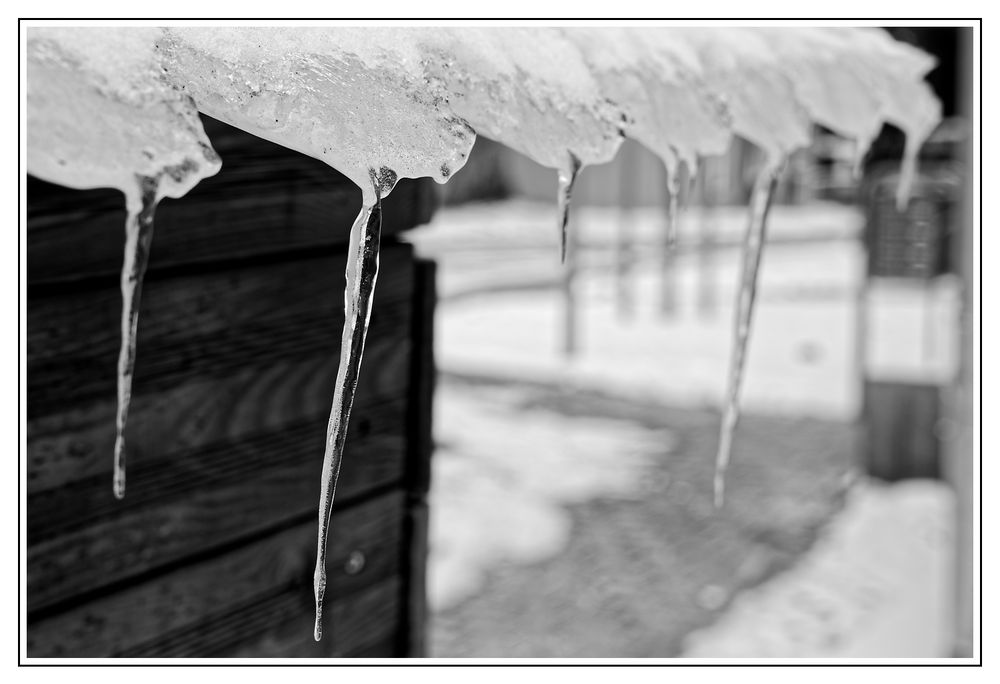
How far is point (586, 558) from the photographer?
13.0 ft

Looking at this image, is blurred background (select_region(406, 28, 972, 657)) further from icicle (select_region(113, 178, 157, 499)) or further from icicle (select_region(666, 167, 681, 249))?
icicle (select_region(113, 178, 157, 499))

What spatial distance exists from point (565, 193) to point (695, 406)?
17.6ft

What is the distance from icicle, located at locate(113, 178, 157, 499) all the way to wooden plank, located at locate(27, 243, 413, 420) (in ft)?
0.16

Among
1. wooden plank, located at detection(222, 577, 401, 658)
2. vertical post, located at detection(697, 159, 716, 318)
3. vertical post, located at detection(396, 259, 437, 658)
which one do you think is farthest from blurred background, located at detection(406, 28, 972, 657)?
vertical post, located at detection(697, 159, 716, 318)

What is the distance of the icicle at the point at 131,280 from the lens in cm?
90

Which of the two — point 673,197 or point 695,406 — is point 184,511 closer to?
point 673,197

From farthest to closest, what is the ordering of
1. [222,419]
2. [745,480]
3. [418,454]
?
[745,480] < [418,454] < [222,419]

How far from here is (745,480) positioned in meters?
4.90

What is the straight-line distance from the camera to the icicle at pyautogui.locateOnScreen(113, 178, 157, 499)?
898 mm

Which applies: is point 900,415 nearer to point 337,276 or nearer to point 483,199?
point 337,276

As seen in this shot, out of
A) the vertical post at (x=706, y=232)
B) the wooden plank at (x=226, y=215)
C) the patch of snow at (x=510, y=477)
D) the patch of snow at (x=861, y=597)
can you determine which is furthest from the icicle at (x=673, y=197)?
the vertical post at (x=706, y=232)

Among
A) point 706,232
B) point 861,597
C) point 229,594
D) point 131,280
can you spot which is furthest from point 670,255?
point 706,232

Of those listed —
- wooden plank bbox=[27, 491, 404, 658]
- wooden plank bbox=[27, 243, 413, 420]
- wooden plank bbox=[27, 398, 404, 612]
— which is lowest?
wooden plank bbox=[27, 491, 404, 658]
